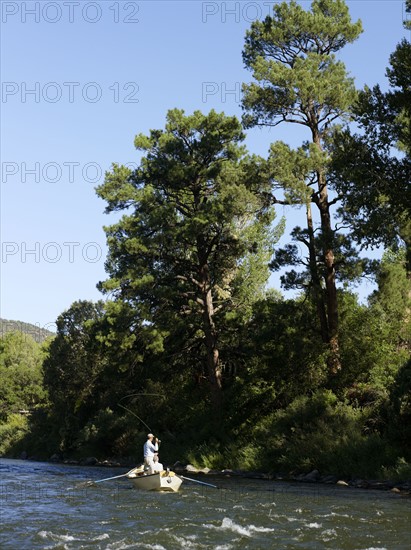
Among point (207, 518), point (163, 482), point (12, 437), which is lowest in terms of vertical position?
point (207, 518)

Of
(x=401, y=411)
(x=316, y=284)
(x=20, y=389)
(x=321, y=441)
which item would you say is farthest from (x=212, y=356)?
(x=20, y=389)

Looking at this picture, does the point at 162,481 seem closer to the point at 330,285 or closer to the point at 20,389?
the point at 330,285

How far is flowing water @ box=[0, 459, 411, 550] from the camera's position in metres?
16.2

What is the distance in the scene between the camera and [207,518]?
1952 cm

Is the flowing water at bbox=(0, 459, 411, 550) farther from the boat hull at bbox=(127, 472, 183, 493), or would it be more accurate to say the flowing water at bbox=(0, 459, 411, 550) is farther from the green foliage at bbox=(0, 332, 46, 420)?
the green foliage at bbox=(0, 332, 46, 420)

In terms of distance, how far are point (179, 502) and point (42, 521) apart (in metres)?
5.18

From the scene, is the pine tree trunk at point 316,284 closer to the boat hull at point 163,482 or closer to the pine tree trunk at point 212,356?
the pine tree trunk at point 212,356

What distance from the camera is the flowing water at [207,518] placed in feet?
53.0

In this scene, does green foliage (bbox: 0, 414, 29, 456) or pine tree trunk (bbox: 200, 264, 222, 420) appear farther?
green foliage (bbox: 0, 414, 29, 456)

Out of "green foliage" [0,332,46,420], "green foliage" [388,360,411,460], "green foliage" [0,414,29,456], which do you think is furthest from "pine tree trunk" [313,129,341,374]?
"green foliage" [0,332,46,420]

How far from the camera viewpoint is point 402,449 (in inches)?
1111

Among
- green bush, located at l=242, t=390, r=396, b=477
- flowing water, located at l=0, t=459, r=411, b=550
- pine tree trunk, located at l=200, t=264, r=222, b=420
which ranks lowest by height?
flowing water, located at l=0, t=459, r=411, b=550

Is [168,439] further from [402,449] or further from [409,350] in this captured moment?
[402,449]

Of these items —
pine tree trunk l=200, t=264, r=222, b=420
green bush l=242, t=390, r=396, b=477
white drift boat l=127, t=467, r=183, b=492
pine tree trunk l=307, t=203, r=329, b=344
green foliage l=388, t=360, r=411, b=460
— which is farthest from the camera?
pine tree trunk l=200, t=264, r=222, b=420
